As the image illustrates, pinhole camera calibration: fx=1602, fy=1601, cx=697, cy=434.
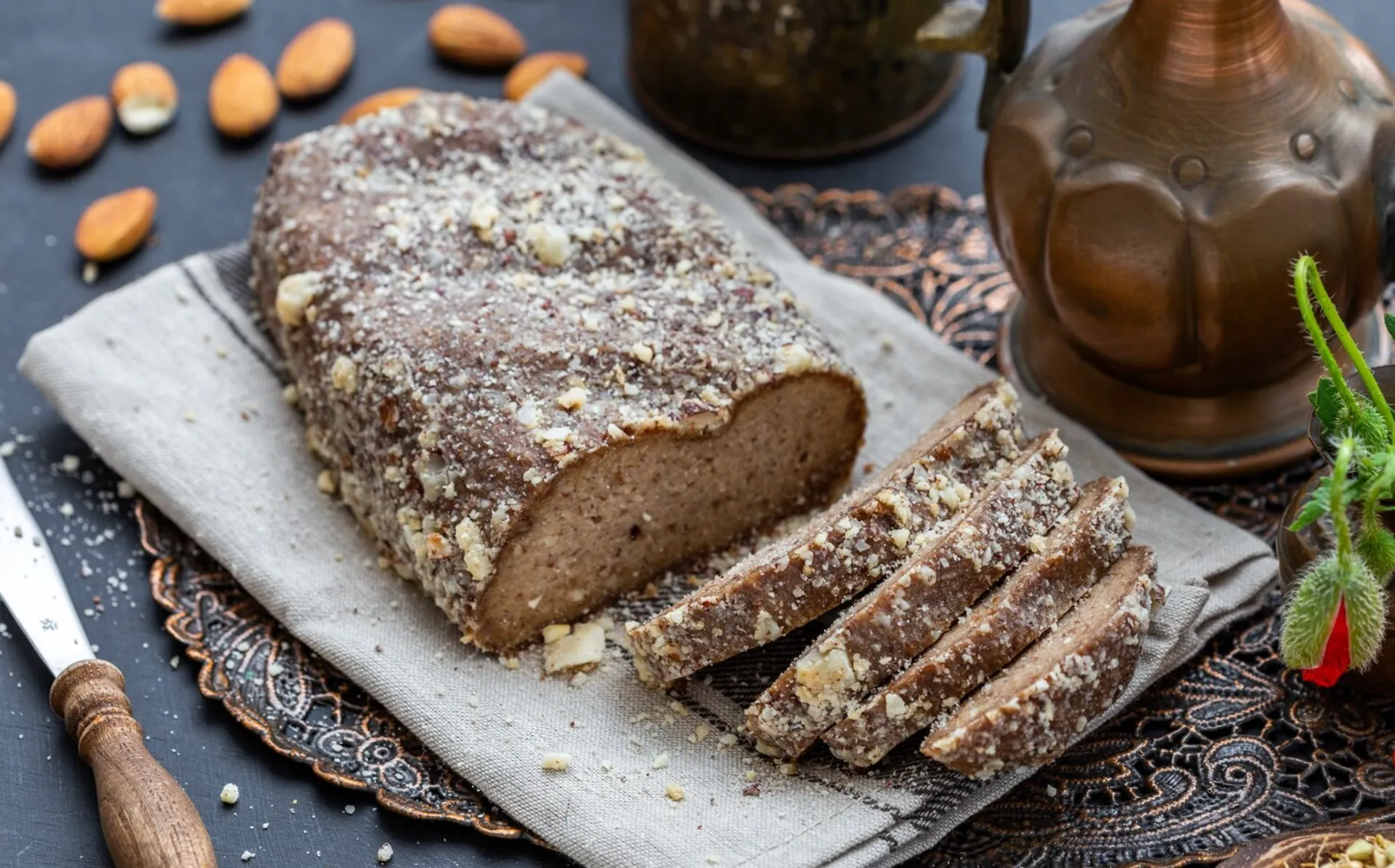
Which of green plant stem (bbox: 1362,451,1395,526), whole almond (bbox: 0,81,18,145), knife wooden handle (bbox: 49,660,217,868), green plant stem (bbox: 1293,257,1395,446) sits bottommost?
knife wooden handle (bbox: 49,660,217,868)

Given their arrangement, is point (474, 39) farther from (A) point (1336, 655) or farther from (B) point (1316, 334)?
(A) point (1336, 655)

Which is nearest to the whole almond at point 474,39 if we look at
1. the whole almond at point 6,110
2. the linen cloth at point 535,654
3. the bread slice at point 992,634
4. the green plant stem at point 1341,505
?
the linen cloth at point 535,654

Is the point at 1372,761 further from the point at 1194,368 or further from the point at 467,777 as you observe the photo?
the point at 467,777

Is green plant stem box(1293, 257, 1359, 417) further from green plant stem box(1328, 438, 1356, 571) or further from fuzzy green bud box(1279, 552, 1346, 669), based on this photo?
fuzzy green bud box(1279, 552, 1346, 669)

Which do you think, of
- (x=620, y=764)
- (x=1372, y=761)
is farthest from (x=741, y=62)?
(x=1372, y=761)

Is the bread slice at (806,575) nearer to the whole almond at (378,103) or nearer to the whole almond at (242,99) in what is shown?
the whole almond at (378,103)

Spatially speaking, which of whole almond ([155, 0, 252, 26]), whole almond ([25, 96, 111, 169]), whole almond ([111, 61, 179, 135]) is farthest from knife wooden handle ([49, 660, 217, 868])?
whole almond ([155, 0, 252, 26])

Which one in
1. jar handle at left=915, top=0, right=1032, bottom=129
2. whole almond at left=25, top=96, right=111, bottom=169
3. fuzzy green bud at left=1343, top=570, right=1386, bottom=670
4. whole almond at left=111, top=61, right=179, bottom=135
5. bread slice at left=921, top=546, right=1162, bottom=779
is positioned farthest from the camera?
whole almond at left=111, top=61, right=179, bottom=135
